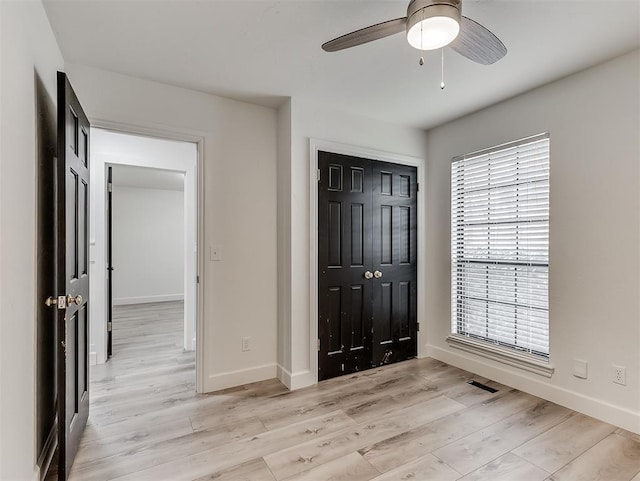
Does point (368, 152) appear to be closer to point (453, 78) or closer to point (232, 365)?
point (453, 78)

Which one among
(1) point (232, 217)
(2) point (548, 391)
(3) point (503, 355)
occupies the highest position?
(1) point (232, 217)

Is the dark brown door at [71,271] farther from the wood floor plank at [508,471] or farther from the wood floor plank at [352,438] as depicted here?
the wood floor plank at [508,471]

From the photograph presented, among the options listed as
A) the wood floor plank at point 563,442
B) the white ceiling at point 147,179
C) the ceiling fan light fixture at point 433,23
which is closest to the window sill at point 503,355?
the wood floor plank at point 563,442

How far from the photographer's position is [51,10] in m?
1.74

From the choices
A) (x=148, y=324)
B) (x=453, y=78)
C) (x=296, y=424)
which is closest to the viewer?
(x=296, y=424)

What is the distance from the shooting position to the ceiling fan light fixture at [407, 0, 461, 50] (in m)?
1.40

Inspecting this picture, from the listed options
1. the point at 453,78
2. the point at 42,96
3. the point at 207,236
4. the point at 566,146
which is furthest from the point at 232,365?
the point at 566,146

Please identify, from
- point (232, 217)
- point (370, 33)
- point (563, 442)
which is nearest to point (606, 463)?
point (563, 442)

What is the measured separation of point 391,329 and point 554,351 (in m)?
1.34

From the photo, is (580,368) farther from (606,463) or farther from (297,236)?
(297,236)

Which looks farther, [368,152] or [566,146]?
[368,152]

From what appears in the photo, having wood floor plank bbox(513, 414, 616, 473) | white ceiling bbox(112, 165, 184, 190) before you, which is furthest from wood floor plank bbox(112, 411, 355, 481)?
white ceiling bbox(112, 165, 184, 190)

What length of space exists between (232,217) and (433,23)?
79.0 inches

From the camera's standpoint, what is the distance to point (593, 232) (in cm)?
232
